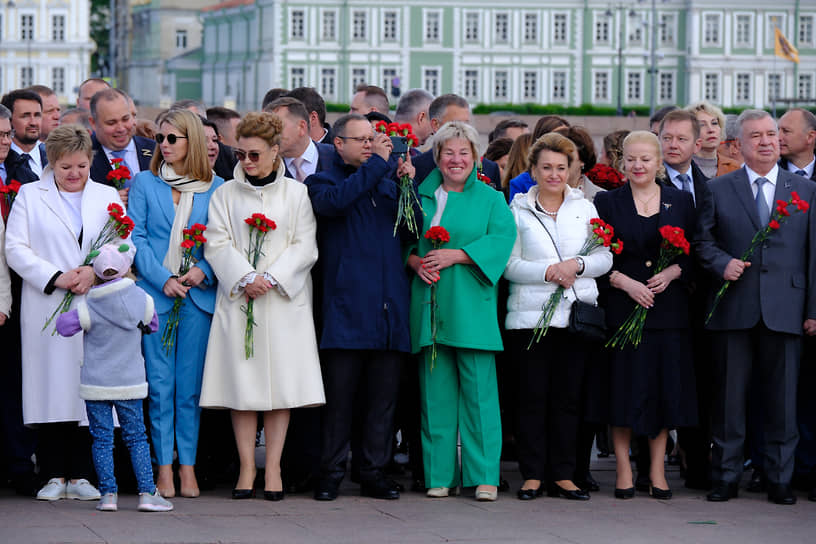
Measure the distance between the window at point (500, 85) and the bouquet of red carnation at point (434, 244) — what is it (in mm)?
88312

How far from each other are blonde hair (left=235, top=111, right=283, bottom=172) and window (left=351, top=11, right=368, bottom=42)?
87.7 metres

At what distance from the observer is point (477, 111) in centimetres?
7281

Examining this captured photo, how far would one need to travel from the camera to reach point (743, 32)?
95.7m

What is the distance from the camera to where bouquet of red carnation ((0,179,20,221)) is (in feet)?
29.7

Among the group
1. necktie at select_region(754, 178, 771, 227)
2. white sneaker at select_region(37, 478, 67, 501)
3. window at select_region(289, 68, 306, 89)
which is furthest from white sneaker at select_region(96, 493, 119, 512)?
window at select_region(289, 68, 306, 89)

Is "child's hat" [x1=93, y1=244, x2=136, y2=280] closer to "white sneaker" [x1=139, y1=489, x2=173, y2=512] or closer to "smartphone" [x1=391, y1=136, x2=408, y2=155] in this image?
"white sneaker" [x1=139, y1=489, x2=173, y2=512]

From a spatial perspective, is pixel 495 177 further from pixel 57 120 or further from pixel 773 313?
pixel 57 120

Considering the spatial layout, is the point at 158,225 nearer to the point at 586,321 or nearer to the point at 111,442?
the point at 111,442

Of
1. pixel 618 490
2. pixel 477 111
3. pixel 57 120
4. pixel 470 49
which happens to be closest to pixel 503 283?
pixel 618 490

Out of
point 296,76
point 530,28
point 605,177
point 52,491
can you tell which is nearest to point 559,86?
point 530,28

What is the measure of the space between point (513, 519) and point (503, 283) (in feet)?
5.79

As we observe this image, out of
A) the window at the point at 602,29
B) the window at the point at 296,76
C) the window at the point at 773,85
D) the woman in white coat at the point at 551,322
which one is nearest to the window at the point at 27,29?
the window at the point at 296,76

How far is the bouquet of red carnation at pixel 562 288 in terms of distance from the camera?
909 cm

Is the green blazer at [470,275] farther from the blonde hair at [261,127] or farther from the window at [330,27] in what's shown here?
the window at [330,27]
